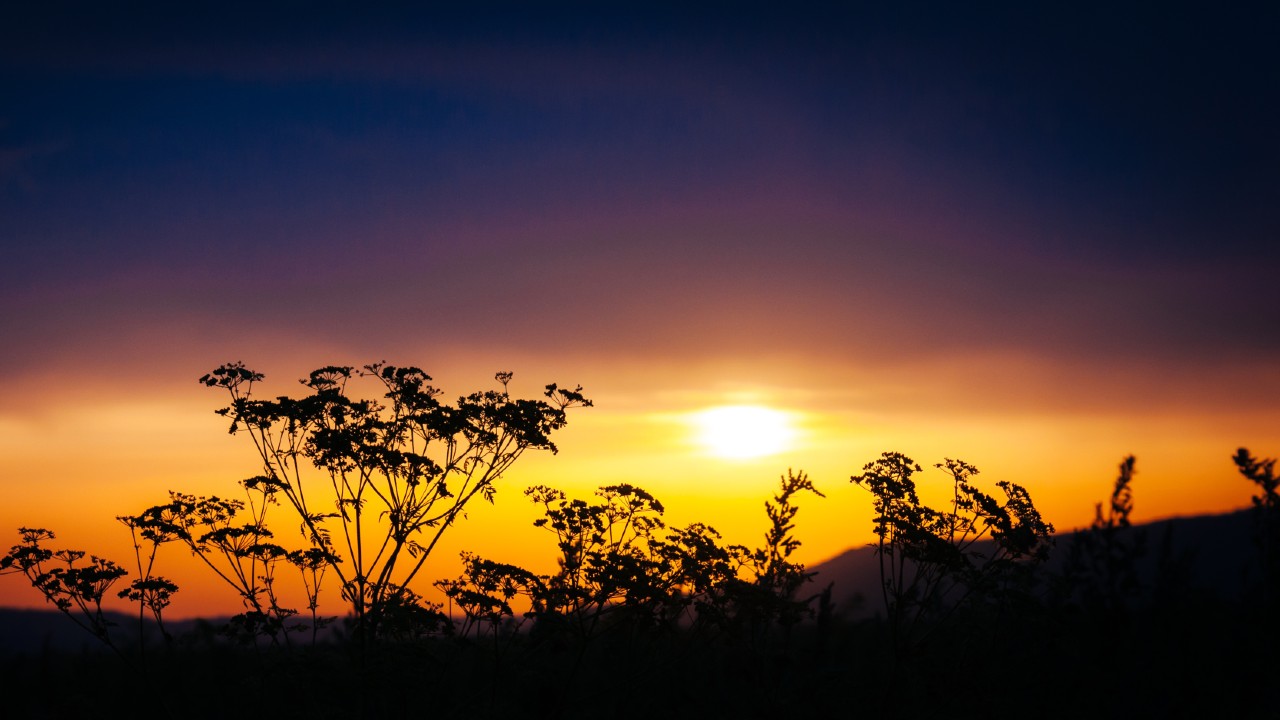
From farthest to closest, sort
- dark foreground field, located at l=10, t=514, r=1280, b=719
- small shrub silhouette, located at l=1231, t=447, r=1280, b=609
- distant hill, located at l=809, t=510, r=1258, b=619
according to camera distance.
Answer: distant hill, located at l=809, t=510, r=1258, b=619
small shrub silhouette, located at l=1231, t=447, r=1280, b=609
dark foreground field, located at l=10, t=514, r=1280, b=719

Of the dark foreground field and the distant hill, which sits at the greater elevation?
the distant hill

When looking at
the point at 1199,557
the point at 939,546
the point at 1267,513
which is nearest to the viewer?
the point at 939,546

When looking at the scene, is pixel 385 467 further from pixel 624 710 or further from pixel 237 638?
pixel 624 710

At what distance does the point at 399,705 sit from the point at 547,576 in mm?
4513

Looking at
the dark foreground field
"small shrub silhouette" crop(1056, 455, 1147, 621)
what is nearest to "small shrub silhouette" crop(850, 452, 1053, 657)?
the dark foreground field

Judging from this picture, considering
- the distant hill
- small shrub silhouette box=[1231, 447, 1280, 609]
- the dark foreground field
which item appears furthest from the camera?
the distant hill

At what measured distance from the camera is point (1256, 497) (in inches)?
1209

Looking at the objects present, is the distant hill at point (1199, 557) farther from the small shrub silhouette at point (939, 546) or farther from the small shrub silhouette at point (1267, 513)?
the small shrub silhouette at point (939, 546)

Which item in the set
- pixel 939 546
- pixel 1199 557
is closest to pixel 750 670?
pixel 939 546

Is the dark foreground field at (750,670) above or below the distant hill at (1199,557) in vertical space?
below

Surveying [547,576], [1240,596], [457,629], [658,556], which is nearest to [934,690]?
[658,556]

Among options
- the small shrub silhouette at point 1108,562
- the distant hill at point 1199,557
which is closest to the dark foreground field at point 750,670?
the small shrub silhouette at point 1108,562

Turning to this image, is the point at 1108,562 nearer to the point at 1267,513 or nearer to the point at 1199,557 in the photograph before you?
the point at 1267,513

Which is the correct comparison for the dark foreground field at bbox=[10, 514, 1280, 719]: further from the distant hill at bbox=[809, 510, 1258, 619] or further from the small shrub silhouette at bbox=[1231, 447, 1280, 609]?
the distant hill at bbox=[809, 510, 1258, 619]
